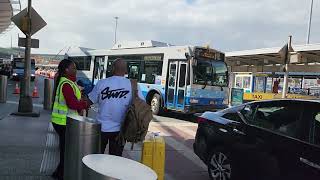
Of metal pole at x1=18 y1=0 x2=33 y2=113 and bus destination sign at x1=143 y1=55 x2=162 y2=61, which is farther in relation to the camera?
bus destination sign at x1=143 y1=55 x2=162 y2=61

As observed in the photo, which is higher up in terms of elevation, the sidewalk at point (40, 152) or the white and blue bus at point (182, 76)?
the white and blue bus at point (182, 76)

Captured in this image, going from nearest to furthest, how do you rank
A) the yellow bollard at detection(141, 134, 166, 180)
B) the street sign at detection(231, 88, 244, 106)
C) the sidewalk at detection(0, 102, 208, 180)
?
the yellow bollard at detection(141, 134, 166, 180), the sidewalk at detection(0, 102, 208, 180), the street sign at detection(231, 88, 244, 106)

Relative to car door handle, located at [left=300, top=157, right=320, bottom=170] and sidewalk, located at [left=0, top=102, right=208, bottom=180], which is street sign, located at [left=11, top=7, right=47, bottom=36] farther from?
car door handle, located at [left=300, top=157, right=320, bottom=170]

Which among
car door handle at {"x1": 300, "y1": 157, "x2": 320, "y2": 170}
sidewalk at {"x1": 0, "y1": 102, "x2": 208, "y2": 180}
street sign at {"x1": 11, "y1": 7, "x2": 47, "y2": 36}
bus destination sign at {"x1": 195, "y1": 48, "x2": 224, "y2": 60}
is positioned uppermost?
street sign at {"x1": 11, "y1": 7, "x2": 47, "y2": 36}

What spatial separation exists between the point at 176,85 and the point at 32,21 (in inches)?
251

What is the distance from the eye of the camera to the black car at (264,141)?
4840 millimetres

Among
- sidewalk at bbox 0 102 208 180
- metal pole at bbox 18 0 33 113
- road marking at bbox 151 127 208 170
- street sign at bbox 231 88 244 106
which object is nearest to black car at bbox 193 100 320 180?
sidewalk at bbox 0 102 208 180

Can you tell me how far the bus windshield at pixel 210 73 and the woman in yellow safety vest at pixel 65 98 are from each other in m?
11.1

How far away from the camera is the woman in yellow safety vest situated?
5.51 metres

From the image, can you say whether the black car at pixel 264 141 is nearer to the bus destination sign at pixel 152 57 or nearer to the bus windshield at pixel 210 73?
the bus windshield at pixel 210 73

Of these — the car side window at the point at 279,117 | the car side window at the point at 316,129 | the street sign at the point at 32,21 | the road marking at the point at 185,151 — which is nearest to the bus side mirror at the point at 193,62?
the road marking at the point at 185,151

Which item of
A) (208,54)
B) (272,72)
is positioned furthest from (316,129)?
(272,72)

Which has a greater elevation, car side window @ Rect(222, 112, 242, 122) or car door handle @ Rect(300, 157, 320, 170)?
car side window @ Rect(222, 112, 242, 122)

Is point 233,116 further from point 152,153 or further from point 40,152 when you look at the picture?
point 40,152
